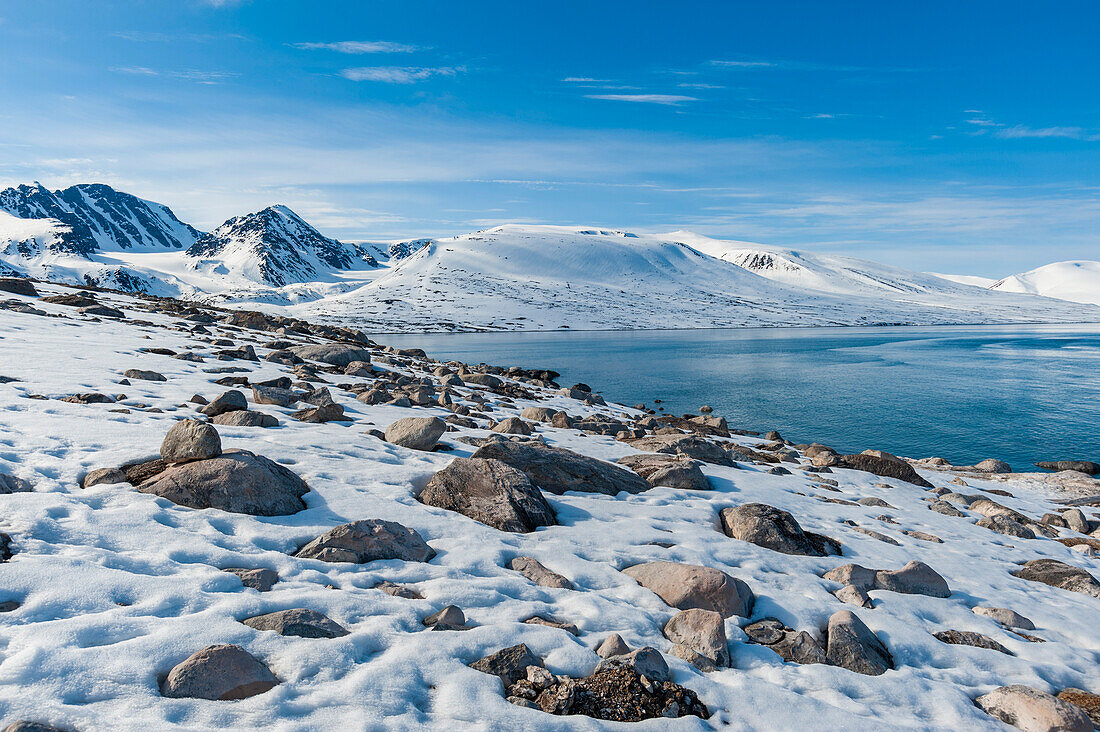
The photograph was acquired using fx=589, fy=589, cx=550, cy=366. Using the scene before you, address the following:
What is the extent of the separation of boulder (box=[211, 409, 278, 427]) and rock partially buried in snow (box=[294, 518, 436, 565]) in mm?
5361

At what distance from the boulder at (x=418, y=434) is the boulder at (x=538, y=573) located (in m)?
4.94

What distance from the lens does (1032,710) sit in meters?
5.57

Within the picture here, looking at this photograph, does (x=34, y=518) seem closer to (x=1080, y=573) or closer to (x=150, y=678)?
(x=150, y=678)

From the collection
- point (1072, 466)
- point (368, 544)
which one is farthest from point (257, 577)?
point (1072, 466)

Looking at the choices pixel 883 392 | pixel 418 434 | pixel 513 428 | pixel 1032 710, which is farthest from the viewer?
pixel 883 392

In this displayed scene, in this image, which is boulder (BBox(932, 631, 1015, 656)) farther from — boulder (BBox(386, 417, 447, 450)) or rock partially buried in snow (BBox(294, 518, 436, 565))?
boulder (BBox(386, 417, 447, 450))

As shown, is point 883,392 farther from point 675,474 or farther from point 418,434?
point 418,434

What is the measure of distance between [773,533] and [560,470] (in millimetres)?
3837

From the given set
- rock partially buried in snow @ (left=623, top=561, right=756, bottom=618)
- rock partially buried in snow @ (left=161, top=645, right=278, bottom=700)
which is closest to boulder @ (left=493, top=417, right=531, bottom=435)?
rock partially buried in snow @ (left=623, top=561, right=756, bottom=618)

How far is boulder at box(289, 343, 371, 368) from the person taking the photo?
84.9 feet

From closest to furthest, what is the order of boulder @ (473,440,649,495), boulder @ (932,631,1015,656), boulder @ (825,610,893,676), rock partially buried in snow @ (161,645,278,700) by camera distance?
1. rock partially buried in snow @ (161,645,278,700)
2. boulder @ (825,610,893,676)
3. boulder @ (932,631,1015,656)
4. boulder @ (473,440,649,495)

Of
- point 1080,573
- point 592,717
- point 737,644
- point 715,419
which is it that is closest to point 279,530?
point 592,717

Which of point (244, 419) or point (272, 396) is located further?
point (272, 396)

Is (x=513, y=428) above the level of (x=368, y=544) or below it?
below
